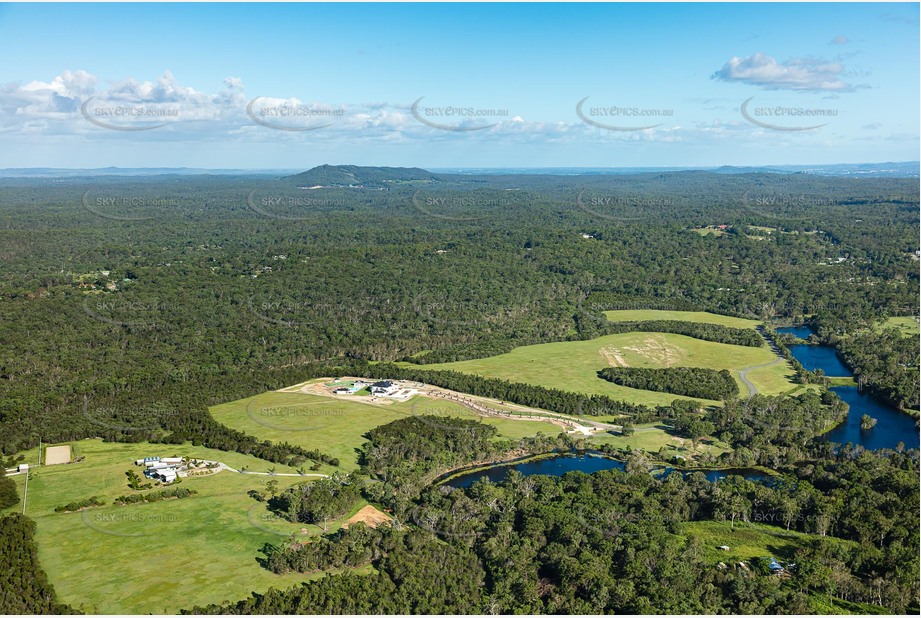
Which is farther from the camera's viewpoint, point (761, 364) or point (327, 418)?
point (761, 364)

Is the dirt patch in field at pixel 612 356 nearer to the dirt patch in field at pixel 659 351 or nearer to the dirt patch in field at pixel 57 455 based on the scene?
the dirt patch in field at pixel 659 351

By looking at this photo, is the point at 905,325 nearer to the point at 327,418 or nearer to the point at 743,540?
the point at 743,540

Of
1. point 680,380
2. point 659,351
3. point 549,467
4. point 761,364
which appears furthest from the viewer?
point 659,351

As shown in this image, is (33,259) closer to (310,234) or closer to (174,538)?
(310,234)

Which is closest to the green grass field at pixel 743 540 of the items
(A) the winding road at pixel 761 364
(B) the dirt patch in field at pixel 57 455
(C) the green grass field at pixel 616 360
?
(C) the green grass field at pixel 616 360

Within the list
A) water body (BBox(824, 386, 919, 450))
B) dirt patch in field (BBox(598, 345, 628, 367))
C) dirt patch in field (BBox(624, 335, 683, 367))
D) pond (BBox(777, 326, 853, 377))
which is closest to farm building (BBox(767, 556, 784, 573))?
water body (BBox(824, 386, 919, 450))

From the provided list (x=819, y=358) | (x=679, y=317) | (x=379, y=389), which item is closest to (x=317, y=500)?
(x=379, y=389)

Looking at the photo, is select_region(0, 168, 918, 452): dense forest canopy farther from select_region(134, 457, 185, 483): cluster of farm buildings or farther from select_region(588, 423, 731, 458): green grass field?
select_region(588, 423, 731, 458): green grass field
